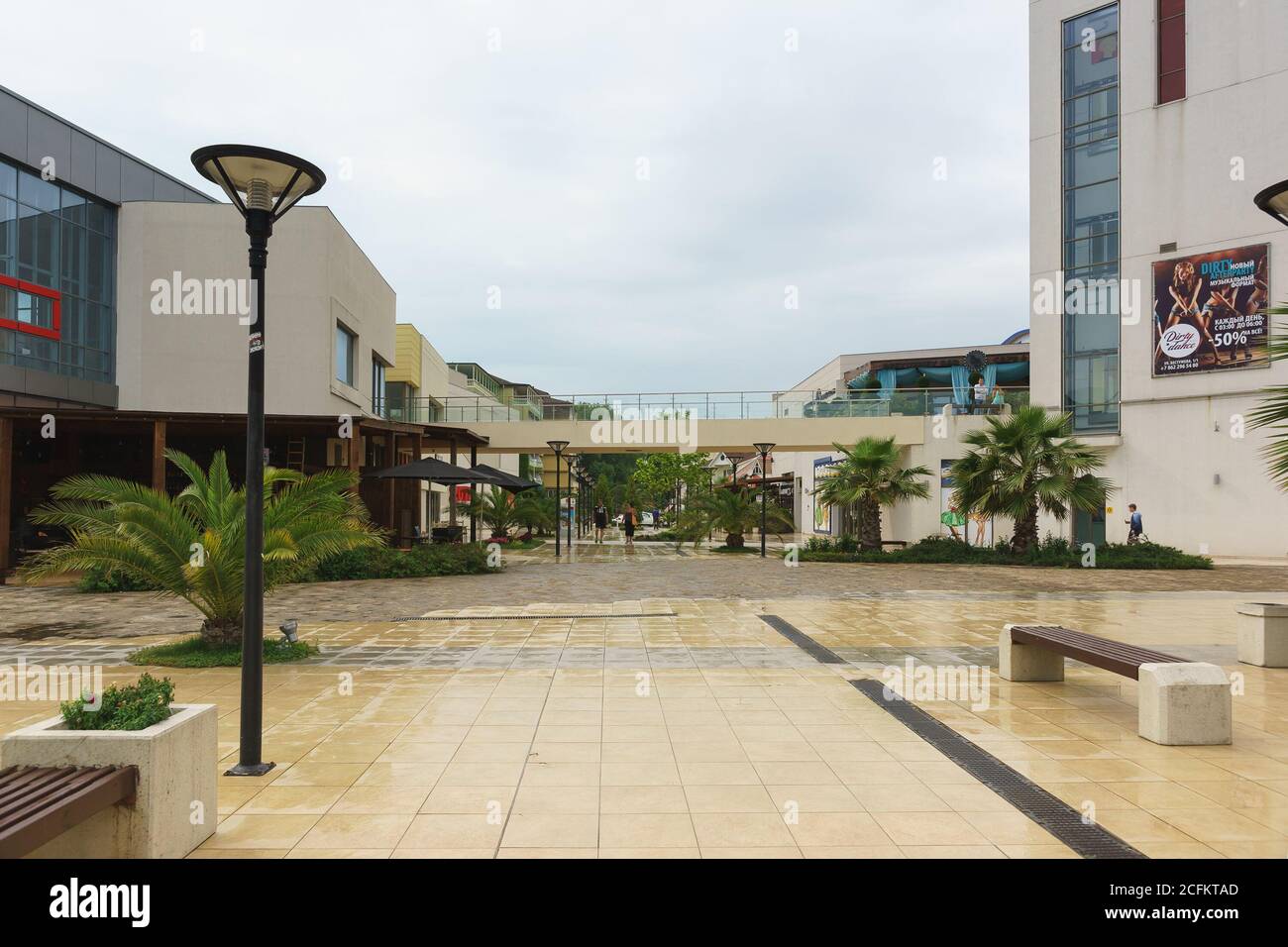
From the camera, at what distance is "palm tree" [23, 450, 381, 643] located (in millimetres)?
8781

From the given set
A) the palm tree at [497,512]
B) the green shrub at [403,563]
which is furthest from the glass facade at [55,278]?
the palm tree at [497,512]

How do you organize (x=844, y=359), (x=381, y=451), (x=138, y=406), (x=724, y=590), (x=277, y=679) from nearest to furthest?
(x=277, y=679) → (x=724, y=590) → (x=138, y=406) → (x=381, y=451) → (x=844, y=359)

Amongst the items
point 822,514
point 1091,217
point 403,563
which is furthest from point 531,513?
point 1091,217

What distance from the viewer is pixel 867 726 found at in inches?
248

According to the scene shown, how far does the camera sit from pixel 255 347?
205 inches

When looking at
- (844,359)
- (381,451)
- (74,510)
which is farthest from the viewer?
(844,359)

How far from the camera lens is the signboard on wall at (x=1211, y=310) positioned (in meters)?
25.6

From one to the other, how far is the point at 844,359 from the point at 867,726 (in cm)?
4767

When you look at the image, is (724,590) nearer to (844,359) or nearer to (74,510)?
(74,510)

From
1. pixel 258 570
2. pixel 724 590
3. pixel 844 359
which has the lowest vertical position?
pixel 724 590

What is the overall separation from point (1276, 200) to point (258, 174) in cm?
768

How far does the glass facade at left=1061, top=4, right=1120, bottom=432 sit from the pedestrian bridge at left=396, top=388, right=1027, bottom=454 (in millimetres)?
2378
